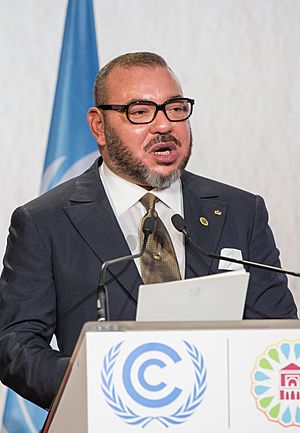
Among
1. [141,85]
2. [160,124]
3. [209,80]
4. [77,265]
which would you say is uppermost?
[209,80]

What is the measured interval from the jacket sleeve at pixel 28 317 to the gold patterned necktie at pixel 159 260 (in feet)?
0.82

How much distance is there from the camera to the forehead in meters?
2.65

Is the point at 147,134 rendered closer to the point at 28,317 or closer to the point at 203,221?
the point at 203,221

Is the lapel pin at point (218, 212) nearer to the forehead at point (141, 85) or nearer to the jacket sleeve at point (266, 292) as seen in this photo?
the jacket sleeve at point (266, 292)

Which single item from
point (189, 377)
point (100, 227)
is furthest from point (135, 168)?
point (189, 377)

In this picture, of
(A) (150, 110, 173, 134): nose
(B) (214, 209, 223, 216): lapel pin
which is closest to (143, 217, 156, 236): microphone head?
(A) (150, 110, 173, 134): nose

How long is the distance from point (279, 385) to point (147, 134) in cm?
115

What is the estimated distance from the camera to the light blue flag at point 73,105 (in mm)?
3588

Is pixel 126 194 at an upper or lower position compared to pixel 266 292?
upper

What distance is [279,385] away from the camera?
1.63 m

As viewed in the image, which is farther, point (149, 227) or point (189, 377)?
point (149, 227)

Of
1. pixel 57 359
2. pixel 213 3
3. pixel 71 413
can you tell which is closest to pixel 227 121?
pixel 213 3

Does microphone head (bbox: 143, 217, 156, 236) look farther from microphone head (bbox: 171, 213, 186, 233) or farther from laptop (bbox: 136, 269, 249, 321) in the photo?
laptop (bbox: 136, 269, 249, 321)

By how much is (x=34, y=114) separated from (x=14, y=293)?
4.21 feet
